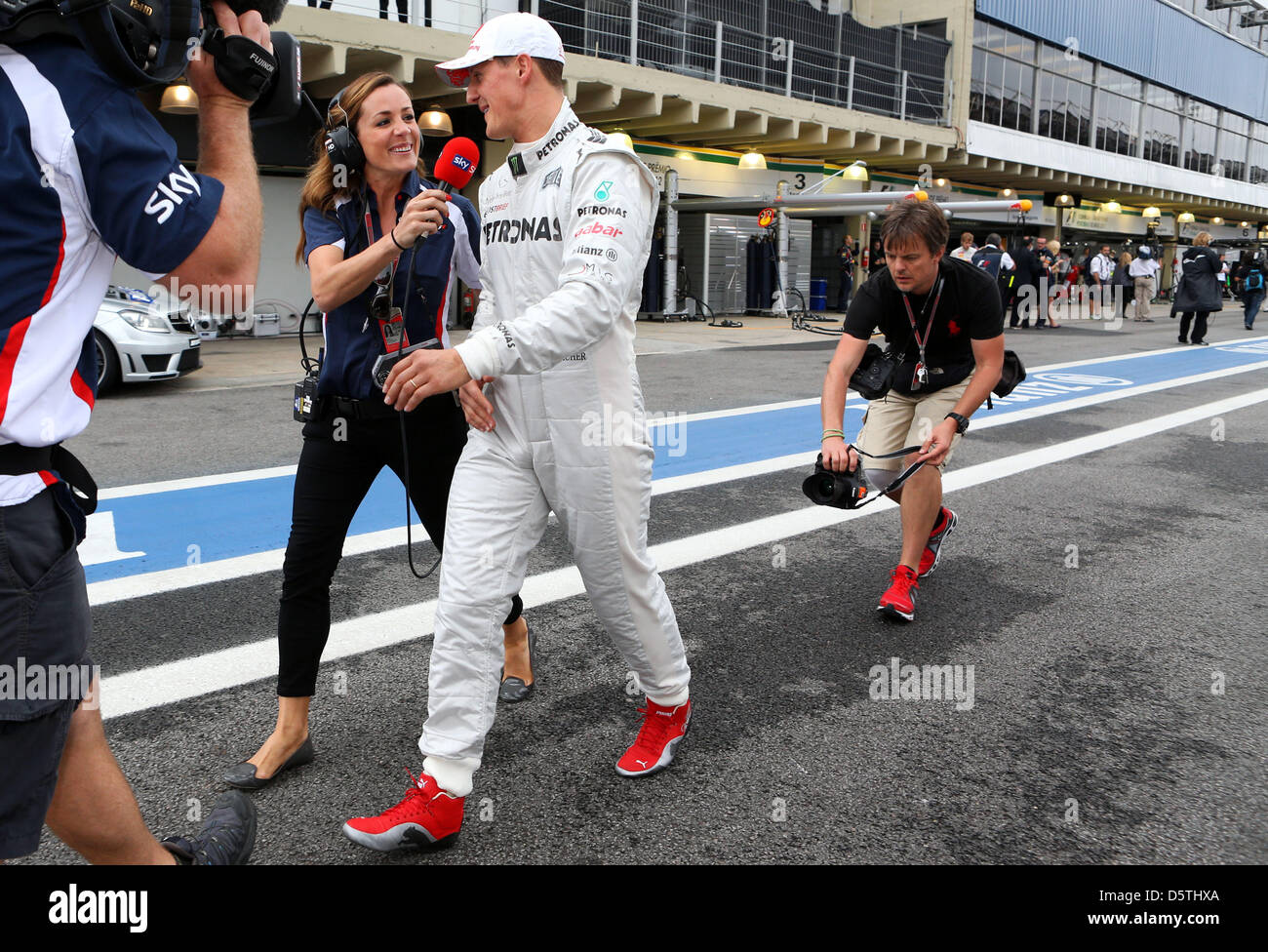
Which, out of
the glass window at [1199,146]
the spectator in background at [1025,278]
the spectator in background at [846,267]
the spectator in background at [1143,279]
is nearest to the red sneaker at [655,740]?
the spectator in background at [1025,278]

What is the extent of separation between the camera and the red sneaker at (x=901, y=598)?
4289 mm

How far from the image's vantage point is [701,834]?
2.67m

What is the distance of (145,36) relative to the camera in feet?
4.82

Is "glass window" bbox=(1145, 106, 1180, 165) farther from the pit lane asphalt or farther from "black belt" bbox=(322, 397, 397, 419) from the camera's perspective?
"black belt" bbox=(322, 397, 397, 419)

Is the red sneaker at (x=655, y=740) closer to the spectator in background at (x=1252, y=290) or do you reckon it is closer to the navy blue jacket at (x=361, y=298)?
the navy blue jacket at (x=361, y=298)

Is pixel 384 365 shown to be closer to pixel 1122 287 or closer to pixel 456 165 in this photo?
pixel 456 165

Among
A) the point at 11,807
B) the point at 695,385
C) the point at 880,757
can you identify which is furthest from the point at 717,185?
the point at 11,807

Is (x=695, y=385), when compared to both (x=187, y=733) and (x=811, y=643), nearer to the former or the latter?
(x=811, y=643)

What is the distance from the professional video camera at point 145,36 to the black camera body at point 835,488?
111 inches

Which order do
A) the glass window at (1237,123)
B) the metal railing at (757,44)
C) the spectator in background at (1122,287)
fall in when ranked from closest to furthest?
the metal railing at (757,44) < the spectator in background at (1122,287) < the glass window at (1237,123)

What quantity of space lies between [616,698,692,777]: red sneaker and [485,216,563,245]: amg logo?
1397mm

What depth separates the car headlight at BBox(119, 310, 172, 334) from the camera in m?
9.88

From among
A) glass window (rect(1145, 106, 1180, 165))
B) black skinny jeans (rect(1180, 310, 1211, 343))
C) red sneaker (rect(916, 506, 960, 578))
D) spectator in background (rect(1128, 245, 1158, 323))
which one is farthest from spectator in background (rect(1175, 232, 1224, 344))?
glass window (rect(1145, 106, 1180, 165))

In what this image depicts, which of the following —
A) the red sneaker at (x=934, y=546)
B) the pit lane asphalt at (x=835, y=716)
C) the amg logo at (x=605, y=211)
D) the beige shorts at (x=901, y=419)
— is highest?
the amg logo at (x=605, y=211)
